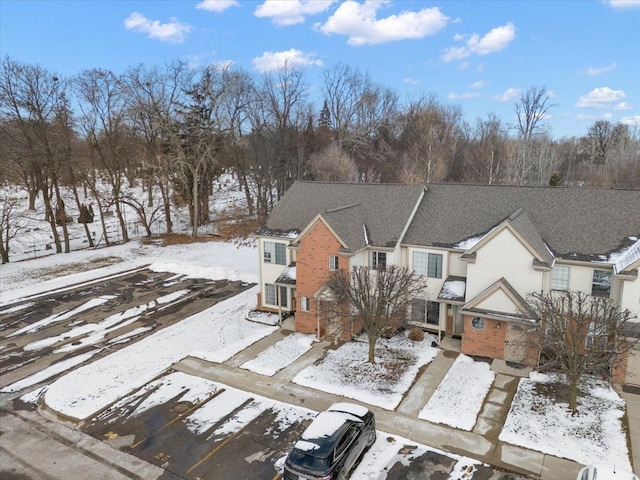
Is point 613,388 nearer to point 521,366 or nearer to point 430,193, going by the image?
point 521,366

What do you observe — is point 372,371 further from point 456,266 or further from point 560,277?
point 560,277

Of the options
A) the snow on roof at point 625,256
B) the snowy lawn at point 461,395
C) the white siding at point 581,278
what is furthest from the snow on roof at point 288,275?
the snow on roof at point 625,256

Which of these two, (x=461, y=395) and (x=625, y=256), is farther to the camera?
(x=625, y=256)

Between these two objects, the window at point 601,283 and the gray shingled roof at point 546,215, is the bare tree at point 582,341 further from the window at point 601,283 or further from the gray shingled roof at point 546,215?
the gray shingled roof at point 546,215

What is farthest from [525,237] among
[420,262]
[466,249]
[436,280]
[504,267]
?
[420,262]

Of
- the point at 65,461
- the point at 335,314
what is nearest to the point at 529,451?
the point at 335,314

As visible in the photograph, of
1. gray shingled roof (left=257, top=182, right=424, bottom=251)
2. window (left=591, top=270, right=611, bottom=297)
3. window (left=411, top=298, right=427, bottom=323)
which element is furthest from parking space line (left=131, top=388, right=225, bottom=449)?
window (left=591, top=270, right=611, bottom=297)

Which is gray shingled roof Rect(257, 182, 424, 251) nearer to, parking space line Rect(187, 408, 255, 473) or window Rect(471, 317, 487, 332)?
window Rect(471, 317, 487, 332)
